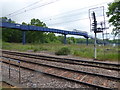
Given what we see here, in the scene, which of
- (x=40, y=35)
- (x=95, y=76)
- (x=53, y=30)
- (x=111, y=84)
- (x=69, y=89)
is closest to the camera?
(x=69, y=89)

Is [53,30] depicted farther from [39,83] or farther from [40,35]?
[39,83]

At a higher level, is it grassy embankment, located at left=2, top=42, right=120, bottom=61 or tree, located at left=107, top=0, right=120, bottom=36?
tree, located at left=107, top=0, right=120, bottom=36

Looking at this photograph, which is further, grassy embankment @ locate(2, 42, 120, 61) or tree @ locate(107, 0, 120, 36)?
tree @ locate(107, 0, 120, 36)

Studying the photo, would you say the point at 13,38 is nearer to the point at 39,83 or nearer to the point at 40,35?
the point at 40,35

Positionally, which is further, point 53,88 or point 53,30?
point 53,30

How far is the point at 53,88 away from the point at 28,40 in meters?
55.4

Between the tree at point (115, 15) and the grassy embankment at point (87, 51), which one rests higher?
the tree at point (115, 15)

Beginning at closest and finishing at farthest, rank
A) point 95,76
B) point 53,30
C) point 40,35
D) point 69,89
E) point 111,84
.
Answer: point 69,89 → point 111,84 → point 95,76 → point 53,30 → point 40,35

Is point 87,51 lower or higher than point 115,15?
lower

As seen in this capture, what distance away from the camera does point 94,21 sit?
13078 mm

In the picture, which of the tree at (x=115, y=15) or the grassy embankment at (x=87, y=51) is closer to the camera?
the grassy embankment at (x=87, y=51)

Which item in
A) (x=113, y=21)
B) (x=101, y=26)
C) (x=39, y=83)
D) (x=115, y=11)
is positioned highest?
(x=115, y=11)

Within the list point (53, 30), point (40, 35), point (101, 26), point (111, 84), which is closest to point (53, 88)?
point (111, 84)

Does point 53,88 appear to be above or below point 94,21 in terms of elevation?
below
